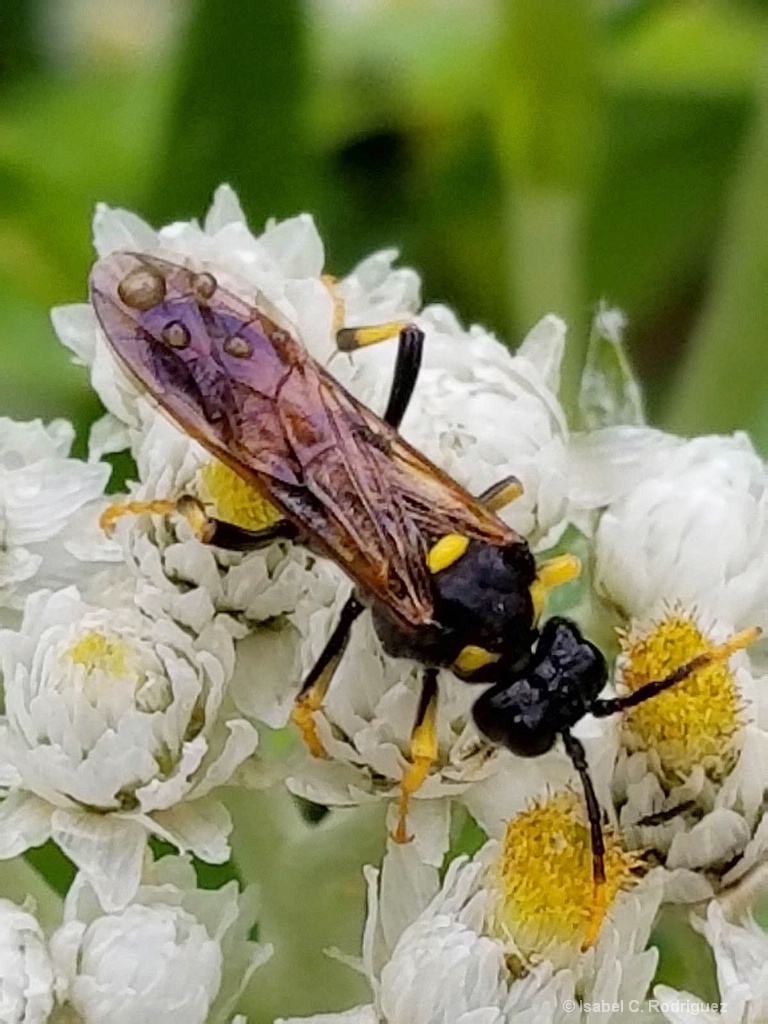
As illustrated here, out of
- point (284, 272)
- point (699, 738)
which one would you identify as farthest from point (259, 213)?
point (699, 738)

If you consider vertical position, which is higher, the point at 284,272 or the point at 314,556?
the point at 284,272

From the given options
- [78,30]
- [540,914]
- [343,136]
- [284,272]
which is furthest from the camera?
[78,30]

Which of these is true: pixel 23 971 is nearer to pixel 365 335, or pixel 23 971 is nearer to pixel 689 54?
pixel 365 335

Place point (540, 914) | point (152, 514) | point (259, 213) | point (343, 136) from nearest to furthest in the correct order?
point (540, 914), point (152, 514), point (259, 213), point (343, 136)

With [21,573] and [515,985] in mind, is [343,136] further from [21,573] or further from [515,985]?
[515,985]

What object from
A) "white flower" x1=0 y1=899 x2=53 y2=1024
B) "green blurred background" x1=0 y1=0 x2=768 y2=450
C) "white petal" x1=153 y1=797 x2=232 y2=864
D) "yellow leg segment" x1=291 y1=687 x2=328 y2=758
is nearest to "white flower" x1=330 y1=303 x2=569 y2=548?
"yellow leg segment" x1=291 y1=687 x2=328 y2=758

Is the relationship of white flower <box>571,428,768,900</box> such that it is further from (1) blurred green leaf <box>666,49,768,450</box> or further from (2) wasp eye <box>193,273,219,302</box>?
(1) blurred green leaf <box>666,49,768,450</box>
